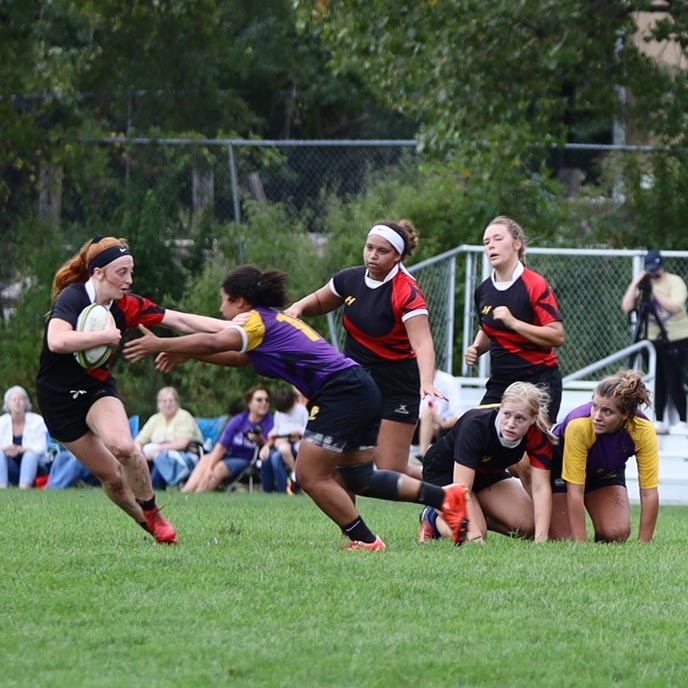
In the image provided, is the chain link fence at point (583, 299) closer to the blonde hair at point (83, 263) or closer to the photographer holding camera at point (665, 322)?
the photographer holding camera at point (665, 322)

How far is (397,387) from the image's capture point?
29.9 ft

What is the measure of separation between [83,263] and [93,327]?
57cm

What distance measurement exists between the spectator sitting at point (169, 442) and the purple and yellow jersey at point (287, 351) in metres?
8.05

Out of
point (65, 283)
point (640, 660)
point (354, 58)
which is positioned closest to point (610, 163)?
point (354, 58)

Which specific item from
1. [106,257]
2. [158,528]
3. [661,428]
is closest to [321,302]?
[106,257]

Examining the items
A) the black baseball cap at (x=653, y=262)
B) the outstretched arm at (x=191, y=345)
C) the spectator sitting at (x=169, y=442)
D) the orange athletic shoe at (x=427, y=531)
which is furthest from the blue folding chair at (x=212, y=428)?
the outstretched arm at (x=191, y=345)

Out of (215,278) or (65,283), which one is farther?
(215,278)

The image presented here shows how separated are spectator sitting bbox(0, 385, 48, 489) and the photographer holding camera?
647 cm

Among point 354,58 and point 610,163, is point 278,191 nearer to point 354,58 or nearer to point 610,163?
point 354,58

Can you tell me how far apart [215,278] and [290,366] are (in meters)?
11.1

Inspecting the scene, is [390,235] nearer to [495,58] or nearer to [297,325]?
[297,325]

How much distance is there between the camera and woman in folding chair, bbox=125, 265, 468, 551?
7.61 meters

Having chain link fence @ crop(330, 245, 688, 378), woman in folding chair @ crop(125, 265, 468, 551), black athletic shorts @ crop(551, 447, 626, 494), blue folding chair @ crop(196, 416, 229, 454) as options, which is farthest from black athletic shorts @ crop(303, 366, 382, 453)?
blue folding chair @ crop(196, 416, 229, 454)

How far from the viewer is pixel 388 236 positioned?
8.82 m
